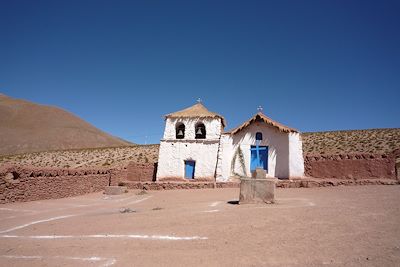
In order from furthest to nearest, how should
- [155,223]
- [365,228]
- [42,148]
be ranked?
[42,148], [155,223], [365,228]

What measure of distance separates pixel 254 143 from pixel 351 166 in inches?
285

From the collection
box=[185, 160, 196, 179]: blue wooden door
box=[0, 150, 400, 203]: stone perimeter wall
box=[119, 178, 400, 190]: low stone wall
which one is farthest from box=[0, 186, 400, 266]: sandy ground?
box=[185, 160, 196, 179]: blue wooden door

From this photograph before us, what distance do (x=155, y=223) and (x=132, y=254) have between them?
258cm

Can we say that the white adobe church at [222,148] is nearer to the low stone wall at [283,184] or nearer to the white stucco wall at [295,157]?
the white stucco wall at [295,157]

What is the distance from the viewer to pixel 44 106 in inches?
4360

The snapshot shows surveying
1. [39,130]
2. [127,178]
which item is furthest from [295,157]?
[39,130]

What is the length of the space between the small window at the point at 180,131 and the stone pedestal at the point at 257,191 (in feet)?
50.8

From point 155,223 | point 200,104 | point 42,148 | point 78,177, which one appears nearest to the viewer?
point 155,223

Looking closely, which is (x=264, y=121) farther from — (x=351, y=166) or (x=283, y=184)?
(x=351, y=166)

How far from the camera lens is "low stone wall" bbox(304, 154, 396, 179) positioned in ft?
61.6

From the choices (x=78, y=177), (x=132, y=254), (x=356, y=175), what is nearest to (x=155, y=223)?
(x=132, y=254)

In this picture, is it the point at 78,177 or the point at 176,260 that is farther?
the point at 78,177

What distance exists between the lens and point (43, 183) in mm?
15688

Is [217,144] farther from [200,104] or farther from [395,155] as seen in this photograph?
[395,155]
